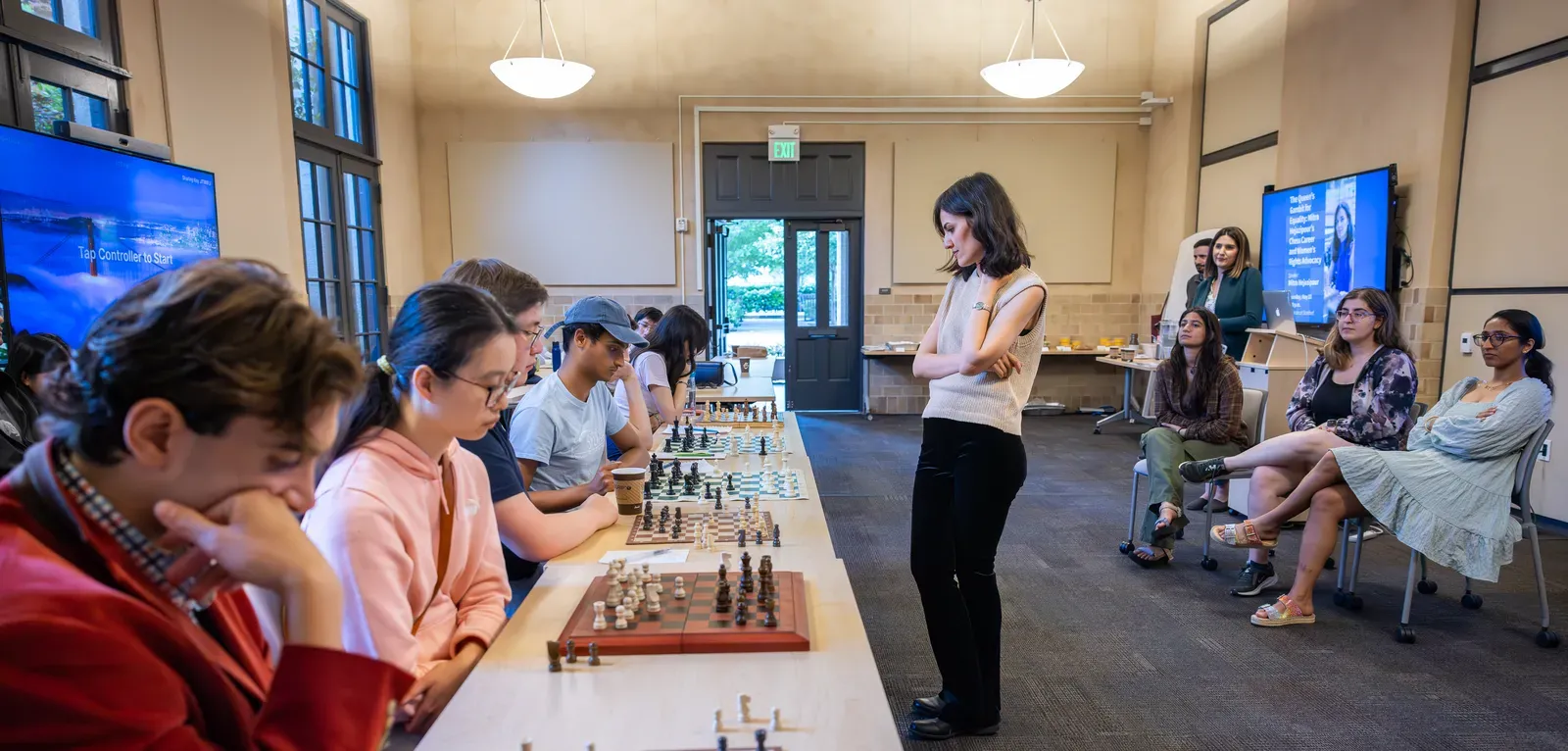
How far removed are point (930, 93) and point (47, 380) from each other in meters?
8.31

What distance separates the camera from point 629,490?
212 cm

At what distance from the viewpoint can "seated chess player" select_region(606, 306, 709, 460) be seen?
374 cm

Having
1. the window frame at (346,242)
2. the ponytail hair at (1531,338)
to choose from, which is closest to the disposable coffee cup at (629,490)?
the ponytail hair at (1531,338)

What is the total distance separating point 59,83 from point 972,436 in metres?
4.51

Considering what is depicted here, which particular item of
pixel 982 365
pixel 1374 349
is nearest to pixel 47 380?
pixel 982 365

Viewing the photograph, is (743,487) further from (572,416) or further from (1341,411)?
(1341,411)

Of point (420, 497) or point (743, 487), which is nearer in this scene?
point (420, 497)

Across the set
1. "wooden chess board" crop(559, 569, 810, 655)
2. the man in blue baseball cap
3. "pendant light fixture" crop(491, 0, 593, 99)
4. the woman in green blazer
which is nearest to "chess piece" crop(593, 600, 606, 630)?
"wooden chess board" crop(559, 569, 810, 655)

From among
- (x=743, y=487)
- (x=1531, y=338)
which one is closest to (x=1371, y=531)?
(x=1531, y=338)

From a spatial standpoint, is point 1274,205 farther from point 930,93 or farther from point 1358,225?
point 930,93

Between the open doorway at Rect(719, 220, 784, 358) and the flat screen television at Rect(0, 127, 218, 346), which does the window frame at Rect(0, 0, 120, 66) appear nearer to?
the flat screen television at Rect(0, 127, 218, 346)

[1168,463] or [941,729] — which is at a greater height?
[1168,463]

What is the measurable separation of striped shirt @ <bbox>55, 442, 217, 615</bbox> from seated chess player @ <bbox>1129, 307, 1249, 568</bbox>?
12.4 ft

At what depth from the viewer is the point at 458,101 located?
801 centimetres
